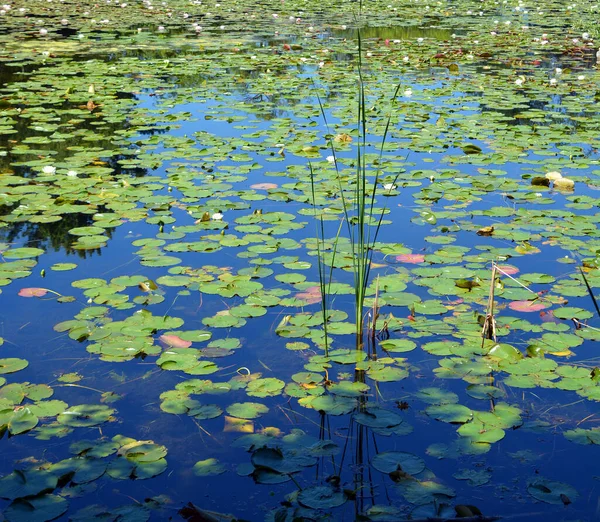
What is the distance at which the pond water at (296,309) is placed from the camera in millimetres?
1920

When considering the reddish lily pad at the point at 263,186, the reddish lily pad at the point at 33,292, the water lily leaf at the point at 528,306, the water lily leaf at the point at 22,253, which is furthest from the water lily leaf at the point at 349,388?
the reddish lily pad at the point at 263,186

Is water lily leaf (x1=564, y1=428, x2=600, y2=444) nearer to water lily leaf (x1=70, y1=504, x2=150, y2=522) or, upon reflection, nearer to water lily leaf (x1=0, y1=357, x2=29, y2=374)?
water lily leaf (x1=70, y1=504, x2=150, y2=522)

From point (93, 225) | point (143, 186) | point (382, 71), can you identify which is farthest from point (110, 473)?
point (382, 71)

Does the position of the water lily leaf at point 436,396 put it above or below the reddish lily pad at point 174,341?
below

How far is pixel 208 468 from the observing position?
1957 millimetres

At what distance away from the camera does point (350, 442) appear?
Result: 6.79ft

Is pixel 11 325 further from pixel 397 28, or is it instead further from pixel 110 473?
pixel 397 28

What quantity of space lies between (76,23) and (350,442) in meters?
10.1

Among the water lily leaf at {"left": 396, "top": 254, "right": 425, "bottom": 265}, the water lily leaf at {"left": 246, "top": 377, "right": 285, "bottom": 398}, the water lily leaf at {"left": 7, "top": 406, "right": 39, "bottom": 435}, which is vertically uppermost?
the water lily leaf at {"left": 396, "top": 254, "right": 425, "bottom": 265}

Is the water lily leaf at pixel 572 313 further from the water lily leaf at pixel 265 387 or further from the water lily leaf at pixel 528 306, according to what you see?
the water lily leaf at pixel 265 387

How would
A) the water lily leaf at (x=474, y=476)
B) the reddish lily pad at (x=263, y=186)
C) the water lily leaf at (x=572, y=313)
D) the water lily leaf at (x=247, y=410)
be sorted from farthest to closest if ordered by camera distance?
the reddish lily pad at (x=263, y=186) < the water lily leaf at (x=572, y=313) < the water lily leaf at (x=247, y=410) < the water lily leaf at (x=474, y=476)

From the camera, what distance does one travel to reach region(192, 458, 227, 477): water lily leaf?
1.94 m

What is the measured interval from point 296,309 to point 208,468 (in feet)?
3.11

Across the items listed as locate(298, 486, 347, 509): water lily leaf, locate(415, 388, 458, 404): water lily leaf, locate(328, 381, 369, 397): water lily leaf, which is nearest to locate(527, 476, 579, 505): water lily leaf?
locate(415, 388, 458, 404): water lily leaf
